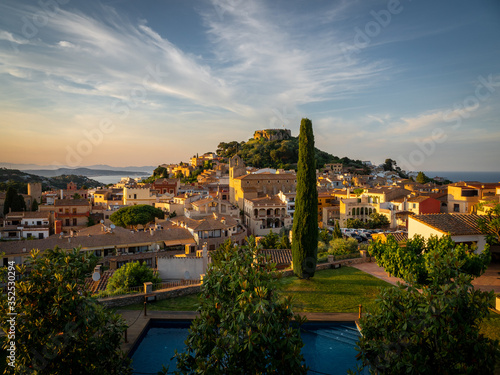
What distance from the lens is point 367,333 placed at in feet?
18.5

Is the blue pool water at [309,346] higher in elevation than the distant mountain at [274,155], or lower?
lower

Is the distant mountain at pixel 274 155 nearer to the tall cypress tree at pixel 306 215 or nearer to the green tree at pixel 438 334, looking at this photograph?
the tall cypress tree at pixel 306 215

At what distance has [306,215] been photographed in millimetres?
14438

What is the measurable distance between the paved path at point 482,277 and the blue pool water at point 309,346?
449cm

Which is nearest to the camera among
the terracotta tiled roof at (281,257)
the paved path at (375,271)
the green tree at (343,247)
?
the paved path at (375,271)

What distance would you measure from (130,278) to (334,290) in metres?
8.04

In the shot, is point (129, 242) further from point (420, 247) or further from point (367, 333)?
point (367, 333)

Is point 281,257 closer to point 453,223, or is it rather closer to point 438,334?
point 453,223

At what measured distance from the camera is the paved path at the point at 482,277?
1202 centimetres

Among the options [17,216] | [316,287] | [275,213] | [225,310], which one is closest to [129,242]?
[17,216]

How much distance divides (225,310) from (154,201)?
4030 centimetres

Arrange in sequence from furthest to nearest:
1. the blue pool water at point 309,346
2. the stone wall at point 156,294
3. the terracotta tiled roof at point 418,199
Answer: the terracotta tiled roof at point 418,199 < the stone wall at point 156,294 < the blue pool water at point 309,346

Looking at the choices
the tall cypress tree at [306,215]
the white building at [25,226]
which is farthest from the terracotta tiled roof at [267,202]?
the tall cypress tree at [306,215]

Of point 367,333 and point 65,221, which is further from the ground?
point 367,333
